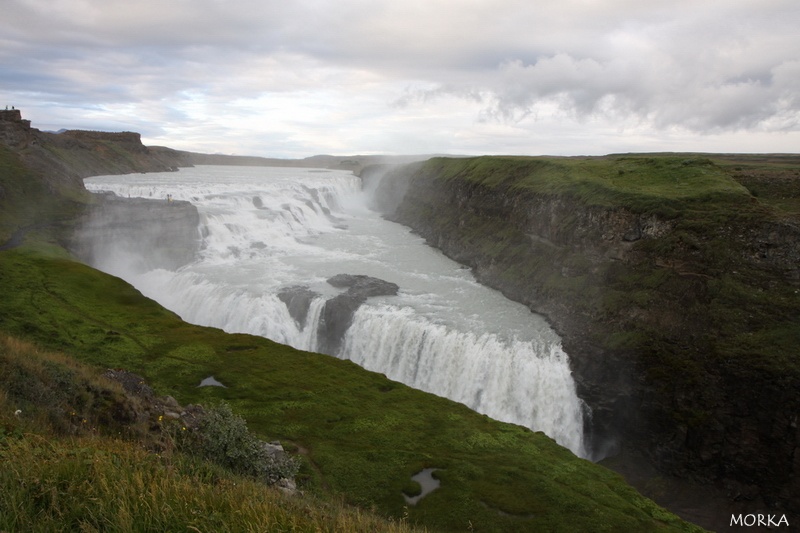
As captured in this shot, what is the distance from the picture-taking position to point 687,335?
91.5 feet

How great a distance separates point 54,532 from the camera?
588cm

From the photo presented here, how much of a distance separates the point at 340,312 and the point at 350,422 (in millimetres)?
15494

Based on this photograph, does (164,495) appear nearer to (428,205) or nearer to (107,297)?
(107,297)

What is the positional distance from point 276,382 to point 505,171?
41542 millimetres

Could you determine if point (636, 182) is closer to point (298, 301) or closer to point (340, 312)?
point (340, 312)

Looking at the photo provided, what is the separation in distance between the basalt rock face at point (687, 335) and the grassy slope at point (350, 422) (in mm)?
7756

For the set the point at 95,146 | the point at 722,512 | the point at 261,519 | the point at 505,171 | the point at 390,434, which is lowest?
the point at 722,512

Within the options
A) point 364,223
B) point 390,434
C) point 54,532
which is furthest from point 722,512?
point 364,223

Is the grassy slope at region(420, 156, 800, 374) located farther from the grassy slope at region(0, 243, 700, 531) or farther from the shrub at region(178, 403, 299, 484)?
the shrub at region(178, 403, 299, 484)

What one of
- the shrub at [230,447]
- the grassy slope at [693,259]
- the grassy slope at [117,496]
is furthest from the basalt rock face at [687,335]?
the grassy slope at [117,496]

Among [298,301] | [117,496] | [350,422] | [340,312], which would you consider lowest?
[350,422]

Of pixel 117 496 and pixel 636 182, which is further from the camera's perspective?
pixel 636 182

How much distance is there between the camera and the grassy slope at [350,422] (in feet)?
55.9

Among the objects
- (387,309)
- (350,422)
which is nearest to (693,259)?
(387,309)
